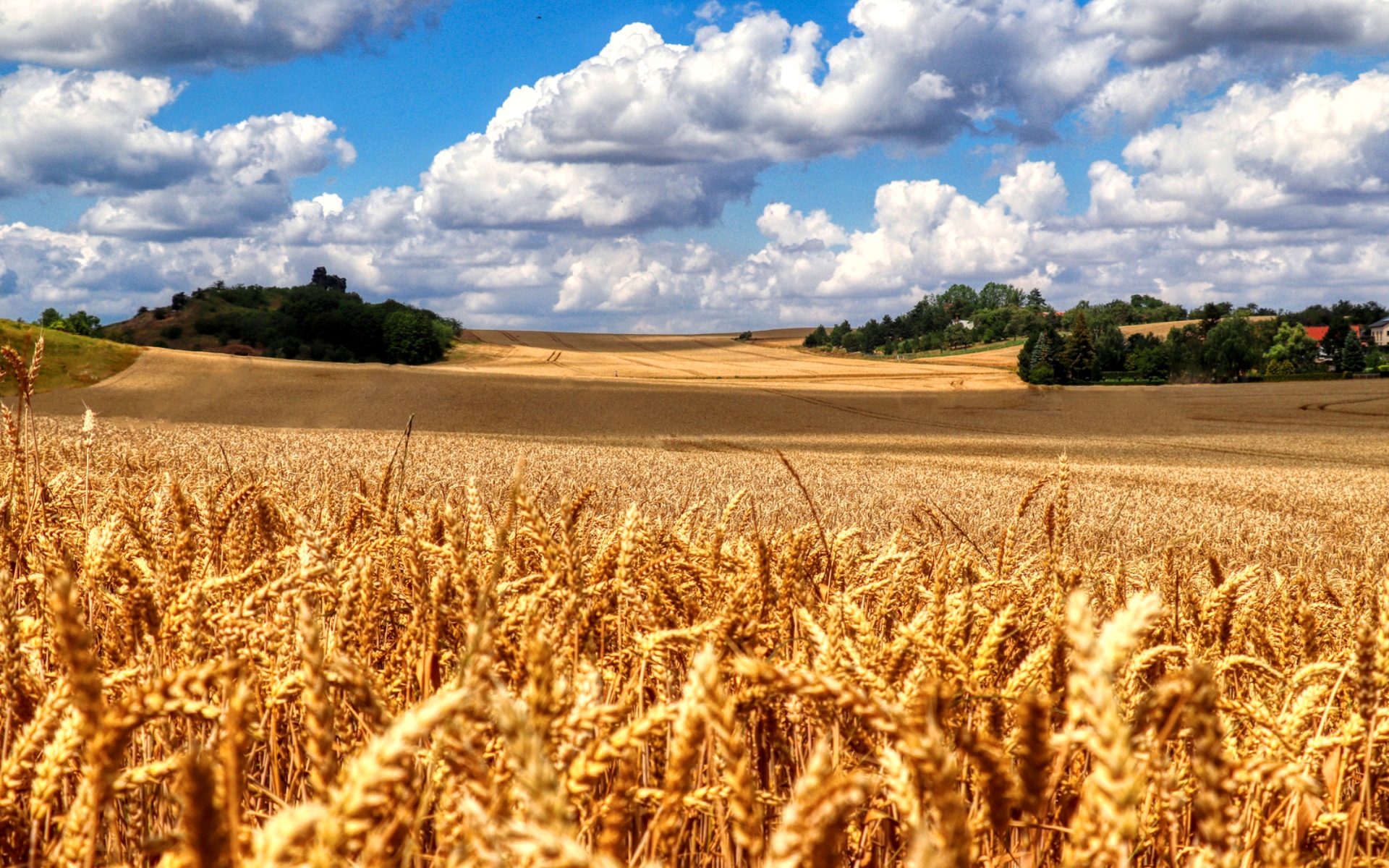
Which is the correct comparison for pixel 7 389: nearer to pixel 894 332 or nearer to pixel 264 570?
pixel 264 570

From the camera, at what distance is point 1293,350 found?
9506cm

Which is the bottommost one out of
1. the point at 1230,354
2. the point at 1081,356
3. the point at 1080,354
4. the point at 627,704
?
the point at 627,704

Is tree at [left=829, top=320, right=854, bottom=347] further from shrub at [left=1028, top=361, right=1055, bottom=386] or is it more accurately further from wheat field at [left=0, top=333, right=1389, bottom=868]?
wheat field at [left=0, top=333, right=1389, bottom=868]

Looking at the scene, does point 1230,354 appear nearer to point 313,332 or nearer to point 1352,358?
point 1352,358

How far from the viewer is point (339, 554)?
3271 mm

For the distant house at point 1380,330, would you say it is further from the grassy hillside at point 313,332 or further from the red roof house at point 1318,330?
the grassy hillside at point 313,332

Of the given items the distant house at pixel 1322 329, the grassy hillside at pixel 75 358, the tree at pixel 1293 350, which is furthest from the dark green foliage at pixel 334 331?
the distant house at pixel 1322 329

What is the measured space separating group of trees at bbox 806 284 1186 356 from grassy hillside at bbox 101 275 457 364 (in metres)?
48.0

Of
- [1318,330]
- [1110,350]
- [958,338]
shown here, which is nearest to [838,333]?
[958,338]

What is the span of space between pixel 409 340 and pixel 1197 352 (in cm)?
6713

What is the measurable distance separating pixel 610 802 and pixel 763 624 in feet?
3.88

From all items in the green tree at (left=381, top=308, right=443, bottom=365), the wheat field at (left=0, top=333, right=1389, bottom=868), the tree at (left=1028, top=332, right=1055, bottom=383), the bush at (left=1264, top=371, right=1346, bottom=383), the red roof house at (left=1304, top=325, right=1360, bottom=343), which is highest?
the red roof house at (left=1304, top=325, right=1360, bottom=343)

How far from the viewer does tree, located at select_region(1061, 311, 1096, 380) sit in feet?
250

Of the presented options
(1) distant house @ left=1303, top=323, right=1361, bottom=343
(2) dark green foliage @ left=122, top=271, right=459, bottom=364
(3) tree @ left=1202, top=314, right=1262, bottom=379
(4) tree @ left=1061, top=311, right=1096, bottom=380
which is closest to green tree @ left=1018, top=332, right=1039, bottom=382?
(4) tree @ left=1061, top=311, right=1096, bottom=380
